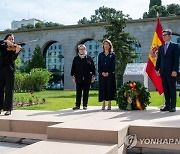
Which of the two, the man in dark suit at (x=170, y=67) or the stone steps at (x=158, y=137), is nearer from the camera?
the stone steps at (x=158, y=137)

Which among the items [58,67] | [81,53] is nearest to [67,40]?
[58,67]

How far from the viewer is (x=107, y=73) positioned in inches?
309

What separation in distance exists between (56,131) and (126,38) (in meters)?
18.6

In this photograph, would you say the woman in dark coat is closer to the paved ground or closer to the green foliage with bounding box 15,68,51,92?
the paved ground

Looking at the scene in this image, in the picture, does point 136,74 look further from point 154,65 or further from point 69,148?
point 69,148

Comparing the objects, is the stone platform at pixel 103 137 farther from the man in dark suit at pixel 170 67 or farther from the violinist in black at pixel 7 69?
the violinist in black at pixel 7 69

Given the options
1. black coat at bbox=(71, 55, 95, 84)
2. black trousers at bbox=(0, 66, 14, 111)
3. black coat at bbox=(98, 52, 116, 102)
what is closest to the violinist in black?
black trousers at bbox=(0, 66, 14, 111)

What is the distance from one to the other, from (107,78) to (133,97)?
0.85 metres

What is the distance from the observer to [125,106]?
766 cm

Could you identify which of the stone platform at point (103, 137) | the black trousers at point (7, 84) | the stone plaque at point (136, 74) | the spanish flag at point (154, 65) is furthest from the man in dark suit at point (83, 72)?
the stone platform at point (103, 137)

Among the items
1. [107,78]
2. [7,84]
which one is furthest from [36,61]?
[7,84]

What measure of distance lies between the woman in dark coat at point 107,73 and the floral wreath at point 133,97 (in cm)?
36

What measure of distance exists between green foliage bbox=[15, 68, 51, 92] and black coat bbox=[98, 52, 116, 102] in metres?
19.5

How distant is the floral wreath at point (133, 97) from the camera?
754cm
